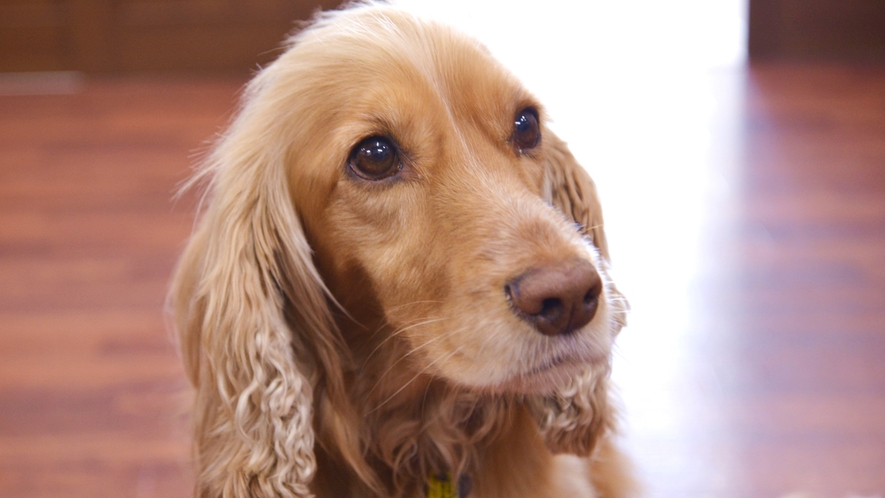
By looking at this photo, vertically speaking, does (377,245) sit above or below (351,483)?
above

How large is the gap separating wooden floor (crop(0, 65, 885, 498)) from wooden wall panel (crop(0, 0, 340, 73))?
889 mm

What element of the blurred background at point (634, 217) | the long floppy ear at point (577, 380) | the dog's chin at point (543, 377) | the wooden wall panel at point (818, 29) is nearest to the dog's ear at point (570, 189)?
the long floppy ear at point (577, 380)

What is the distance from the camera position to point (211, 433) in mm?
1719

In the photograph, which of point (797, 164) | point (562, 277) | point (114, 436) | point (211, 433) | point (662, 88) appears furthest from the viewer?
point (662, 88)

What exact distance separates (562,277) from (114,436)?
208 cm

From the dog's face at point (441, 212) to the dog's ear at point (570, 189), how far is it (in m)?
0.18

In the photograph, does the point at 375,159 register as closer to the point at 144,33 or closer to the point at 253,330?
the point at 253,330

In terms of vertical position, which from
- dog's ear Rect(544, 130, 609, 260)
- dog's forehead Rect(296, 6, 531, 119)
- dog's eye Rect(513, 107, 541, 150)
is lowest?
dog's ear Rect(544, 130, 609, 260)

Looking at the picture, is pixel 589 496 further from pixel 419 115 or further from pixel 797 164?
pixel 797 164

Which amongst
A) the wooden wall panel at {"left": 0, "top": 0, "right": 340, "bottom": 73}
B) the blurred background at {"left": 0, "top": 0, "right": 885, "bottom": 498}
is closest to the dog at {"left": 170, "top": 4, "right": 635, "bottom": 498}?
the blurred background at {"left": 0, "top": 0, "right": 885, "bottom": 498}

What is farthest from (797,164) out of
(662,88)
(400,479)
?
(400,479)

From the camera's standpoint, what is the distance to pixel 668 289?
3621 millimetres

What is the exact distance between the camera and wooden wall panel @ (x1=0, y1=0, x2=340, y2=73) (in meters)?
6.51

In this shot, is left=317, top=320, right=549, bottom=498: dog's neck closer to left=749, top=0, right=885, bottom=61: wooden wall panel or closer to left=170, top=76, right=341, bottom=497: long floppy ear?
left=170, top=76, right=341, bottom=497: long floppy ear
